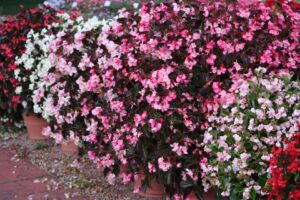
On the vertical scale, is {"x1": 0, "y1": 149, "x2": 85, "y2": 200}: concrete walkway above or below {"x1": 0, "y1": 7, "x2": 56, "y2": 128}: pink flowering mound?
below

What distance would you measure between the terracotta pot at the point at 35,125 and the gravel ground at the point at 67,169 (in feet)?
0.28

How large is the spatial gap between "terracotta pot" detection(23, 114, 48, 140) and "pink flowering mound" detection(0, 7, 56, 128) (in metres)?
0.18

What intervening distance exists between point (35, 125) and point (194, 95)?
110 inches

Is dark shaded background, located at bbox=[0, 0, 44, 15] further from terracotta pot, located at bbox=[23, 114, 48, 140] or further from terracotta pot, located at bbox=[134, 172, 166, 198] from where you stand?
terracotta pot, located at bbox=[134, 172, 166, 198]

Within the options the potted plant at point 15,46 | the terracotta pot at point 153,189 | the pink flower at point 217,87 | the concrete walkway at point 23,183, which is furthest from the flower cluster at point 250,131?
the potted plant at point 15,46

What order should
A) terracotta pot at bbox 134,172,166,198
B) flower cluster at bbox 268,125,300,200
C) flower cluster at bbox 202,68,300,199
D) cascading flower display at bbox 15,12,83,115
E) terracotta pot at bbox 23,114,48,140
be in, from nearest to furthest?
flower cluster at bbox 268,125,300,200
flower cluster at bbox 202,68,300,199
terracotta pot at bbox 134,172,166,198
cascading flower display at bbox 15,12,83,115
terracotta pot at bbox 23,114,48,140

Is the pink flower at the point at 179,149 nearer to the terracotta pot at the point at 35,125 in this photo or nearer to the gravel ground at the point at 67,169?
the gravel ground at the point at 67,169

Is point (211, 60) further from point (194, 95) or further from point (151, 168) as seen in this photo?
point (151, 168)

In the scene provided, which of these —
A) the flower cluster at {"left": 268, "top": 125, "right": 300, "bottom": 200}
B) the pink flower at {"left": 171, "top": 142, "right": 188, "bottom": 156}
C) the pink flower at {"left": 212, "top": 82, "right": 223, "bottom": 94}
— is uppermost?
the flower cluster at {"left": 268, "top": 125, "right": 300, "bottom": 200}

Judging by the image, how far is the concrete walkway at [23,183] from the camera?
4840mm

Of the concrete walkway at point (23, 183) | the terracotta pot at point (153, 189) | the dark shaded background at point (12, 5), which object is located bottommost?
the dark shaded background at point (12, 5)

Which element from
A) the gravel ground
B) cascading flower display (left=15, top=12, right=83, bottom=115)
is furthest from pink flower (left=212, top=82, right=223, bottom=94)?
cascading flower display (left=15, top=12, right=83, bottom=115)

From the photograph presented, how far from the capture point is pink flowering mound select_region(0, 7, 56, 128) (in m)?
6.28

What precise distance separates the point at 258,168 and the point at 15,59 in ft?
11.4
